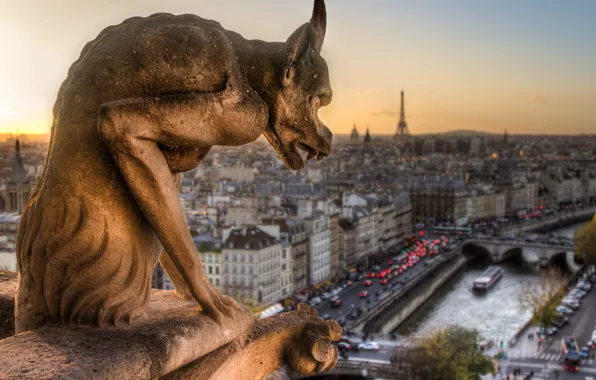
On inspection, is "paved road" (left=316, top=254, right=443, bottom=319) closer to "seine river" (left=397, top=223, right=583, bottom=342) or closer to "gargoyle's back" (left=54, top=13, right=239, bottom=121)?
"seine river" (left=397, top=223, right=583, bottom=342)

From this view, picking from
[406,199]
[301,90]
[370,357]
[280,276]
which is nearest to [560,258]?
[406,199]

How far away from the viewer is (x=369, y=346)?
19234 millimetres

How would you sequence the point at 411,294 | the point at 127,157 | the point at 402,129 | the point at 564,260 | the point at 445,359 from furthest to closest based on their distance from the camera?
the point at 402,129
the point at 564,260
the point at 411,294
the point at 445,359
the point at 127,157

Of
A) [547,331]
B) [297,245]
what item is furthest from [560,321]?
[297,245]

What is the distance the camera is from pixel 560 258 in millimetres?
37125

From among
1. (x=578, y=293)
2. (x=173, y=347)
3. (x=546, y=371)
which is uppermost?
(x=173, y=347)

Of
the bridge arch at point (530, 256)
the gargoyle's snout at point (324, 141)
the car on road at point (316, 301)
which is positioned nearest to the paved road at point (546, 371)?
the car on road at point (316, 301)

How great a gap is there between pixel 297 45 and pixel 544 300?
24448 millimetres

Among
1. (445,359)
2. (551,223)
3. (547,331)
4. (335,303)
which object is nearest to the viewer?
(445,359)

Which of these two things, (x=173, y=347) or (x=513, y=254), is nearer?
(x=173, y=347)

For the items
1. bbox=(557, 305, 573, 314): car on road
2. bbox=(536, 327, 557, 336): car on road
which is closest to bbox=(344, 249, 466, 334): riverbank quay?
bbox=(536, 327, 557, 336): car on road

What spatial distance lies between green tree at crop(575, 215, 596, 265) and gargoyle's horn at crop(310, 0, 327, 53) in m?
33.0

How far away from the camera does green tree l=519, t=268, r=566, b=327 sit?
75.2ft

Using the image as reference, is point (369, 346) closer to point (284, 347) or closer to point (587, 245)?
point (284, 347)
